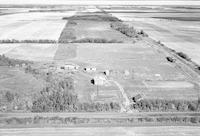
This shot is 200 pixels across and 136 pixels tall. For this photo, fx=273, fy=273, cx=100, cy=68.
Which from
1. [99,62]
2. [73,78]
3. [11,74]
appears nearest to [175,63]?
[99,62]

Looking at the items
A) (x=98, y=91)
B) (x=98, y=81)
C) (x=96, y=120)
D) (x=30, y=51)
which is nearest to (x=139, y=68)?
(x=98, y=81)

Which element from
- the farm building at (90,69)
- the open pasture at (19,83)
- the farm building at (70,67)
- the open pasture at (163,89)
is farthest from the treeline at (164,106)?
the farm building at (70,67)

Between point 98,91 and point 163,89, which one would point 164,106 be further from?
point 98,91

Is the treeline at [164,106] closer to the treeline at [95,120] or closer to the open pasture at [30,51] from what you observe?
the treeline at [95,120]

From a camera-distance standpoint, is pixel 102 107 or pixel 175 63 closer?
pixel 102 107

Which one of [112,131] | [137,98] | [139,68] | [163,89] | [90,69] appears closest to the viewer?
[112,131]

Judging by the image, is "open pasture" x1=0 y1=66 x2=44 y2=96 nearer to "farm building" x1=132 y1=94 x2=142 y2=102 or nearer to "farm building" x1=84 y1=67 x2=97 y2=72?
"farm building" x1=84 y1=67 x2=97 y2=72

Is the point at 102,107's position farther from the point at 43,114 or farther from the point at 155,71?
the point at 155,71

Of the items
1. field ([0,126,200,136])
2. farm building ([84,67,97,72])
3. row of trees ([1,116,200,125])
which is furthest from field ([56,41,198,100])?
field ([0,126,200,136])
